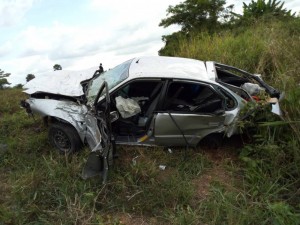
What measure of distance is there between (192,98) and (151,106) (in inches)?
27.5

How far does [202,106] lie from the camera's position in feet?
15.2

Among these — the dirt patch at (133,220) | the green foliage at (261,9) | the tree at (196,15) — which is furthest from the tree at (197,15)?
the dirt patch at (133,220)

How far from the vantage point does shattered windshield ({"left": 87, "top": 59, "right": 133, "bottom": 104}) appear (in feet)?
15.6

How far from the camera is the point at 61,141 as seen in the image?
16.0ft

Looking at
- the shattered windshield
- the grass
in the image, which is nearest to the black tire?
the grass

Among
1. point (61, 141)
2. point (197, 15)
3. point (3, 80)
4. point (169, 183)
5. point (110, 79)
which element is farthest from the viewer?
point (197, 15)

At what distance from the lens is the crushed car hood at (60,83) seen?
16.7 feet

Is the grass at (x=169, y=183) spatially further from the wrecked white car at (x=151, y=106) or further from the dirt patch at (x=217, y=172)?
the wrecked white car at (x=151, y=106)

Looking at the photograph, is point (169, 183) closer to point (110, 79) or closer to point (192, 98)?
point (192, 98)

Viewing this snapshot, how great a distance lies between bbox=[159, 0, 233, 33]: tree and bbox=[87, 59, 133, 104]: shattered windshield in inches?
445

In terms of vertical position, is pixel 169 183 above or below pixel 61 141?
below

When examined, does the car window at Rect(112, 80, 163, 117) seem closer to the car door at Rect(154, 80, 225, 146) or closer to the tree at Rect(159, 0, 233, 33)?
the car door at Rect(154, 80, 225, 146)

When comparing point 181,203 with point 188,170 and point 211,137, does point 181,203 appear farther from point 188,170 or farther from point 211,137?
point 211,137

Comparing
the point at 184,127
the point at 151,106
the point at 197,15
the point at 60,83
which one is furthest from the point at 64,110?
the point at 197,15
